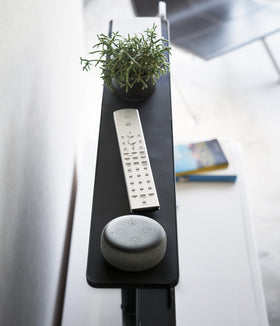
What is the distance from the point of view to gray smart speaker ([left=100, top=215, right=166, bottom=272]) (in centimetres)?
56

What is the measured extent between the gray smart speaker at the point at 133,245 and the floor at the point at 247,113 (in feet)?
2.95

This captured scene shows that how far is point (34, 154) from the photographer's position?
0.79 m

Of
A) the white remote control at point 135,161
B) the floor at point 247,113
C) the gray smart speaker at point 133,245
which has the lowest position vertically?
the gray smart speaker at point 133,245

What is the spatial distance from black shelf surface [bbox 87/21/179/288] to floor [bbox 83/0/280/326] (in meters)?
0.79

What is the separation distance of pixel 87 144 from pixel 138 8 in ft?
2.57

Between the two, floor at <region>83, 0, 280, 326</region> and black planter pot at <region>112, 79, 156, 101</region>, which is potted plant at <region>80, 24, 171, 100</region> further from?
floor at <region>83, 0, 280, 326</region>

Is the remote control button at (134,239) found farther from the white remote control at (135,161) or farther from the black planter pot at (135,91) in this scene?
the black planter pot at (135,91)

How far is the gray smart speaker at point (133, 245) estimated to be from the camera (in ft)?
1.84

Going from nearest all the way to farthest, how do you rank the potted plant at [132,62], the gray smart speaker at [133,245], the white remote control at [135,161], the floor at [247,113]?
1. the gray smart speaker at [133,245]
2. the white remote control at [135,161]
3. the potted plant at [132,62]
4. the floor at [247,113]

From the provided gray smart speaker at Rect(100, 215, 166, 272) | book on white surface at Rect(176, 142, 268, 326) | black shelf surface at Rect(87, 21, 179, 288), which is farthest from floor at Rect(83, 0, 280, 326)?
gray smart speaker at Rect(100, 215, 166, 272)

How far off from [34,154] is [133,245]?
0.32 metres

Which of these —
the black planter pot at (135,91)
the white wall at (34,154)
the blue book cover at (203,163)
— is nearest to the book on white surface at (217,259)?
the blue book cover at (203,163)

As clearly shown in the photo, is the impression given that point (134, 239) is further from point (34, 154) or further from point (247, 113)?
point (247, 113)

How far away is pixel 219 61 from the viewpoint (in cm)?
227
